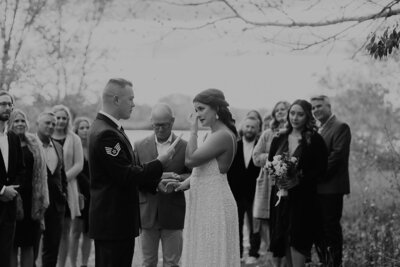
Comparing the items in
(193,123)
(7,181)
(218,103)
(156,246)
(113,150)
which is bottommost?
(156,246)

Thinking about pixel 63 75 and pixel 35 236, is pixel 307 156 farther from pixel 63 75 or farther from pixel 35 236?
pixel 63 75

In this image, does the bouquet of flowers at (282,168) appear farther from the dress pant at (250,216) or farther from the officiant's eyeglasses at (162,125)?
the dress pant at (250,216)

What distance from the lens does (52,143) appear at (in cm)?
852

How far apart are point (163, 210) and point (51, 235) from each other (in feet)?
5.59

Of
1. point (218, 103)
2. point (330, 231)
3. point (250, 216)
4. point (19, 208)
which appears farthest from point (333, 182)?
point (19, 208)

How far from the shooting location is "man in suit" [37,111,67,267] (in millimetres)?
8219

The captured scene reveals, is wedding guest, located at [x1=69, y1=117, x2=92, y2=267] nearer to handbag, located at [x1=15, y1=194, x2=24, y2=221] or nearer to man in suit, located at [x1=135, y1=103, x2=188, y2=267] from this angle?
handbag, located at [x1=15, y1=194, x2=24, y2=221]

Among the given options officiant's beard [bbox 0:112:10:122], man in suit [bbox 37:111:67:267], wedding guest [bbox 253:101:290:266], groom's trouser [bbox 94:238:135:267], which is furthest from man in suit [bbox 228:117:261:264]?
groom's trouser [bbox 94:238:135:267]

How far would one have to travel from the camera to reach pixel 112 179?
17.9ft

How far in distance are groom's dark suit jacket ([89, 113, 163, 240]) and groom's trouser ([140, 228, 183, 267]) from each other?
1840 millimetres

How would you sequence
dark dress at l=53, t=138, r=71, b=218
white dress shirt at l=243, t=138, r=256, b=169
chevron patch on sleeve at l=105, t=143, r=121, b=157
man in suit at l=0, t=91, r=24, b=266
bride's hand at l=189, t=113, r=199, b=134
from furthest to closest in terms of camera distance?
white dress shirt at l=243, t=138, r=256, b=169 < dark dress at l=53, t=138, r=71, b=218 < man in suit at l=0, t=91, r=24, b=266 < bride's hand at l=189, t=113, r=199, b=134 < chevron patch on sleeve at l=105, t=143, r=121, b=157

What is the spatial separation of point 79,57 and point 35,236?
8.23 m

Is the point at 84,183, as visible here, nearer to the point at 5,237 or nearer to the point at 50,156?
the point at 50,156

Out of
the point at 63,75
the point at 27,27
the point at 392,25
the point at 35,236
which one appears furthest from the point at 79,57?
the point at 392,25
